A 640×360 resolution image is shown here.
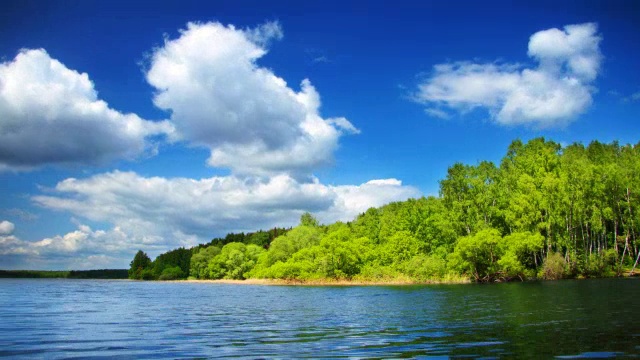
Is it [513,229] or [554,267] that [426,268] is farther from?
[554,267]

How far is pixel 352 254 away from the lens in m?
107

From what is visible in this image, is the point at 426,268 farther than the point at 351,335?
Yes

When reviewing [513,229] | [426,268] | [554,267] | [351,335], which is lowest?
[426,268]

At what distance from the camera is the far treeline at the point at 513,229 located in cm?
8594

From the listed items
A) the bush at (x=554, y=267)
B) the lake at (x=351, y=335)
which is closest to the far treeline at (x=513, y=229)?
the bush at (x=554, y=267)

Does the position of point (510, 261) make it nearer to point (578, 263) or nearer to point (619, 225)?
point (578, 263)

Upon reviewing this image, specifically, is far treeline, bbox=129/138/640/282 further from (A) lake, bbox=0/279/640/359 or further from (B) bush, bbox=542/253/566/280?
(A) lake, bbox=0/279/640/359

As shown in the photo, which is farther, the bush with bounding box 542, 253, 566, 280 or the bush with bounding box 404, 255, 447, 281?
the bush with bounding box 404, 255, 447, 281

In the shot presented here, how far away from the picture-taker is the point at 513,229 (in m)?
95.6

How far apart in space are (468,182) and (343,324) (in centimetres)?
8625

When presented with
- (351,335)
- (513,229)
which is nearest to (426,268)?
(513,229)

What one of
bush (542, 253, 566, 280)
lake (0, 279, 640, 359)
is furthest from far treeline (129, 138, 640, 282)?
lake (0, 279, 640, 359)

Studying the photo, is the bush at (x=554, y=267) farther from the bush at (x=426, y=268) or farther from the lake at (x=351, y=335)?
the lake at (x=351, y=335)

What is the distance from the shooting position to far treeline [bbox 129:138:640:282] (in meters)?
85.9
